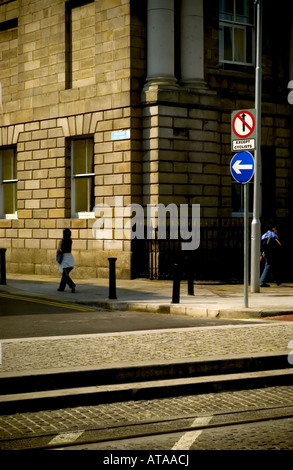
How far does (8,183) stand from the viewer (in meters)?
24.4

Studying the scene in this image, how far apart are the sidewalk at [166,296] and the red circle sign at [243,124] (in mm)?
3221

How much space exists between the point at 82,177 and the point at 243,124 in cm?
874


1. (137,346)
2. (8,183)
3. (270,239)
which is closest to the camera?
(137,346)

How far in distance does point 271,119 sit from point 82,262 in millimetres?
7003

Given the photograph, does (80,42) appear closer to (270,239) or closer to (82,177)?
(82,177)

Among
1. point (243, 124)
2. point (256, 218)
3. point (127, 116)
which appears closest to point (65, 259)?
point (256, 218)

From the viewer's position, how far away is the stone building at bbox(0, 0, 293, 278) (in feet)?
65.8

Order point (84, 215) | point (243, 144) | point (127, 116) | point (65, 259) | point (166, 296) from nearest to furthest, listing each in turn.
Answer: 1. point (243, 144)
2. point (166, 296)
3. point (65, 259)
4. point (127, 116)
5. point (84, 215)

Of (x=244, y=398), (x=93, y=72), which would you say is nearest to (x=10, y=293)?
(x=93, y=72)

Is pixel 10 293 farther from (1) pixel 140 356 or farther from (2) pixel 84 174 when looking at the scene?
(1) pixel 140 356

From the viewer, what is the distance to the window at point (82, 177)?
21797mm

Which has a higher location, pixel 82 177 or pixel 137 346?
pixel 82 177

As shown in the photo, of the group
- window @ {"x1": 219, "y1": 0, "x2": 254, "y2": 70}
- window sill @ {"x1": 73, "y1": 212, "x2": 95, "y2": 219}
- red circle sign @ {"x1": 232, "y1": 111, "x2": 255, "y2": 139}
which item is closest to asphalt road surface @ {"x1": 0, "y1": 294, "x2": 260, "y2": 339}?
red circle sign @ {"x1": 232, "y1": 111, "x2": 255, "y2": 139}

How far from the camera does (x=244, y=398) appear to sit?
748 cm
